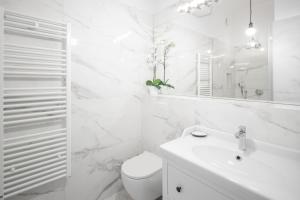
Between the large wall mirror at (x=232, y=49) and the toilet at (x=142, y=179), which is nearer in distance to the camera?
the large wall mirror at (x=232, y=49)

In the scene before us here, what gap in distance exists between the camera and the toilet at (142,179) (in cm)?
135

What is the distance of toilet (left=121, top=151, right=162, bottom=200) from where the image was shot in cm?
135

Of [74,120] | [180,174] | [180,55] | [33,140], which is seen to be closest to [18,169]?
[33,140]

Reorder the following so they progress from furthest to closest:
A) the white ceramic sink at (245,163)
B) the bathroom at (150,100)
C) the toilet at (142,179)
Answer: the toilet at (142,179), the bathroom at (150,100), the white ceramic sink at (245,163)

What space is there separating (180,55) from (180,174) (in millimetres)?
1224

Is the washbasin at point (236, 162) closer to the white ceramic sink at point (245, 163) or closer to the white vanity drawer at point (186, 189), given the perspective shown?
the white ceramic sink at point (245, 163)

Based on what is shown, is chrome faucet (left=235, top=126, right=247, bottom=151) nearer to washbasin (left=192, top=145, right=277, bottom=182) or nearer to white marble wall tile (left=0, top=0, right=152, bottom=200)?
washbasin (left=192, top=145, right=277, bottom=182)

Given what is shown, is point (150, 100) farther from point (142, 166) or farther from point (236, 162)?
point (236, 162)

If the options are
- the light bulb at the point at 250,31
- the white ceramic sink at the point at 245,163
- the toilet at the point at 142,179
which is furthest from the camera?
the toilet at the point at 142,179

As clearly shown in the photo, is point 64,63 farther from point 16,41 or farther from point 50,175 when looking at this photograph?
point 50,175

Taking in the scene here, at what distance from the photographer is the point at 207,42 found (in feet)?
4.87

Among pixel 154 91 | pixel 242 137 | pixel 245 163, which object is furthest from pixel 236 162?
pixel 154 91

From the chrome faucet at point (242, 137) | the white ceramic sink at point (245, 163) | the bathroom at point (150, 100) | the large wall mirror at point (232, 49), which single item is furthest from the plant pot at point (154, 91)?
the chrome faucet at point (242, 137)

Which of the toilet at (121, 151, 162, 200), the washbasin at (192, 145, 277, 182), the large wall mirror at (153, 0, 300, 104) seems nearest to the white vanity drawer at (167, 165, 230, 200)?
the washbasin at (192, 145, 277, 182)
